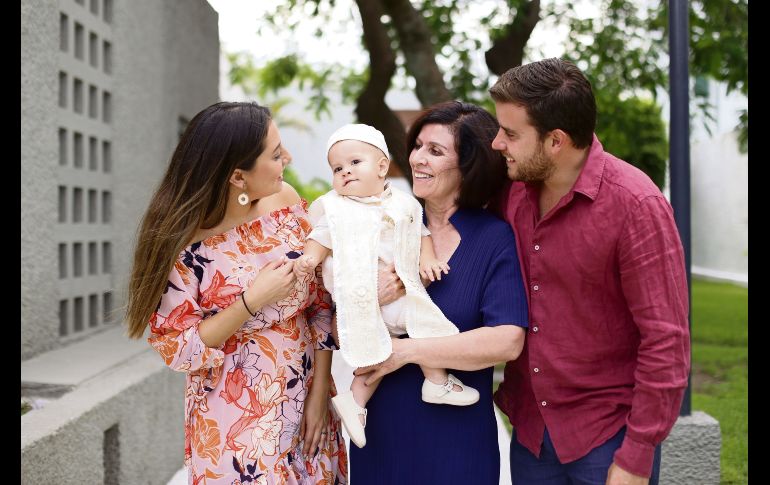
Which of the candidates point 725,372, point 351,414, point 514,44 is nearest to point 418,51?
point 514,44

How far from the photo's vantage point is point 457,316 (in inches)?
98.4

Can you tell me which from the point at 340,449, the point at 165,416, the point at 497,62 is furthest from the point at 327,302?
the point at 497,62

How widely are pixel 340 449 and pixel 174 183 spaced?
1.03 m

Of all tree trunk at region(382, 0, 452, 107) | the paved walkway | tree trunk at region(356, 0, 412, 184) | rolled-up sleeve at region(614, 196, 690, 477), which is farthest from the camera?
tree trunk at region(382, 0, 452, 107)

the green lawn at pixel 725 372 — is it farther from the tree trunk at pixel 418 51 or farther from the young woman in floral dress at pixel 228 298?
the young woman in floral dress at pixel 228 298

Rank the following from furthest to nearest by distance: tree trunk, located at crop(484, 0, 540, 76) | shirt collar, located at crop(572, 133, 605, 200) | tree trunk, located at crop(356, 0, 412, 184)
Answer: tree trunk, located at crop(484, 0, 540, 76)
tree trunk, located at crop(356, 0, 412, 184)
shirt collar, located at crop(572, 133, 605, 200)

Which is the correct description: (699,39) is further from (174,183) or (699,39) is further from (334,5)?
(174,183)

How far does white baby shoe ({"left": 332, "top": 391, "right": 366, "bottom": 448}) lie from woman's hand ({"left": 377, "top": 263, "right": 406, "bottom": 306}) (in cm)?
30

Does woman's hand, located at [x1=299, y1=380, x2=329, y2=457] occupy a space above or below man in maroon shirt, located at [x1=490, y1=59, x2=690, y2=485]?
below

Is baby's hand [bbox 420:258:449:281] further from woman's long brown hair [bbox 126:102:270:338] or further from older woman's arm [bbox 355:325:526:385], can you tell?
woman's long brown hair [bbox 126:102:270:338]

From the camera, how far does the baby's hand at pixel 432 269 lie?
8.13ft

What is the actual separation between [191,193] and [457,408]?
1.02 meters

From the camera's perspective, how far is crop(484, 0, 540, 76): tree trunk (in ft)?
23.2

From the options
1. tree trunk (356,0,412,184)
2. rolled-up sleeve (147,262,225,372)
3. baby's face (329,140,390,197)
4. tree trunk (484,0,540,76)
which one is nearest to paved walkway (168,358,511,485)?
baby's face (329,140,390,197)
